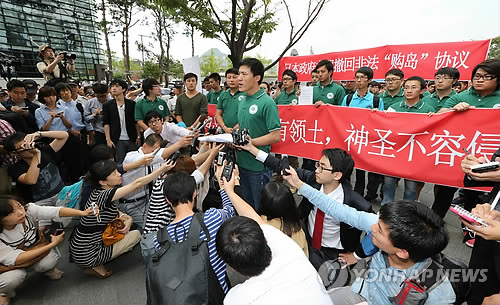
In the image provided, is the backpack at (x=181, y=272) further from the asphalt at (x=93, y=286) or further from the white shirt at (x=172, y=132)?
the white shirt at (x=172, y=132)

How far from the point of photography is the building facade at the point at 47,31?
19.2m

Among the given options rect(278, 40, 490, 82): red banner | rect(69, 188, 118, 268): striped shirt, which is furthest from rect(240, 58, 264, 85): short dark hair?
rect(278, 40, 490, 82): red banner

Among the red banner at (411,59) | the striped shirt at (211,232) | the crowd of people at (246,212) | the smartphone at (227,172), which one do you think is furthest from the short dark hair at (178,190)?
the red banner at (411,59)

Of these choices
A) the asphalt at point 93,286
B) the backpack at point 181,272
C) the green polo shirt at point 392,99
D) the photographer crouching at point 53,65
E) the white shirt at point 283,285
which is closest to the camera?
the white shirt at point 283,285

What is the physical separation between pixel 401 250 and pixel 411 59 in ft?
17.3

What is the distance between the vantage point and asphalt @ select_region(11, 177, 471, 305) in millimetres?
2469

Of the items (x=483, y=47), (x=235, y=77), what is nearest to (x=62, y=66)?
(x=235, y=77)

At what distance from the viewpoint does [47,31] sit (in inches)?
873

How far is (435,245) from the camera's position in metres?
1.35

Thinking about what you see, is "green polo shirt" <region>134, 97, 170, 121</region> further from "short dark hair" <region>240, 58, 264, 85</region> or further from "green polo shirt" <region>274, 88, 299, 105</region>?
"short dark hair" <region>240, 58, 264, 85</region>

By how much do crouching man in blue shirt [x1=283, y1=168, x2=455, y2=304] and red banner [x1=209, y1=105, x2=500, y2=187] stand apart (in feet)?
6.46

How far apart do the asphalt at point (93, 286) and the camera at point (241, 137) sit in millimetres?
1470

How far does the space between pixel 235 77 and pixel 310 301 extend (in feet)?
11.7

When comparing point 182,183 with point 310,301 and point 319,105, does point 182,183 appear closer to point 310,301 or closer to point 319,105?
point 310,301
